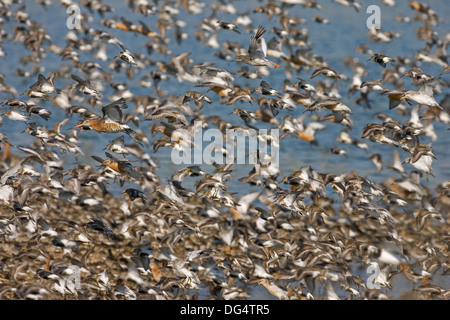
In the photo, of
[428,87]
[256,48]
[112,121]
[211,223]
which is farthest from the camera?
[211,223]

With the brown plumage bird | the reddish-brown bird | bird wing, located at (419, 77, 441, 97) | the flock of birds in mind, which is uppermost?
the brown plumage bird

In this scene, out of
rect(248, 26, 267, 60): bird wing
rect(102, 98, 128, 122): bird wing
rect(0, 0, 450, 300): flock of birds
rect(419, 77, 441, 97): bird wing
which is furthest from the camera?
rect(248, 26, 267, 60): bird wing

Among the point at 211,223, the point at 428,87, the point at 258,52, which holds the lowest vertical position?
the point at 211,223

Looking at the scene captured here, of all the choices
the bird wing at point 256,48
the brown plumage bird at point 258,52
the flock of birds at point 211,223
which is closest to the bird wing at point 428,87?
the flock of birds at point 211,223

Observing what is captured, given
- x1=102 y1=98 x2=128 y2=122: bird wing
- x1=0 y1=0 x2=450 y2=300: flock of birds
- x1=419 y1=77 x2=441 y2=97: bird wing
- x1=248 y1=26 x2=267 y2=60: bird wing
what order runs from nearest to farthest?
x1=0 y1=0 x2=450 y2=300: flock of birds
x1=102 y1=98 x2=128 y2=122: bird wing
x1=419 y1=77 x2=441 y2=97: bird wing
x1=248 y1=26 x2=267 y2=60: bird wing

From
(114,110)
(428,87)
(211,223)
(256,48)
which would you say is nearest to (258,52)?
(256,48)

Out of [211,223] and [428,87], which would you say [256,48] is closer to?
[428,87]

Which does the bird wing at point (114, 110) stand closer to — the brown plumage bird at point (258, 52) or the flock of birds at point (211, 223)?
the flock of birds at point (211, 223)

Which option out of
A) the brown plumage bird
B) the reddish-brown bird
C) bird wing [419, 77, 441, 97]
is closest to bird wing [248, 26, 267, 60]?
the brown plumage bird

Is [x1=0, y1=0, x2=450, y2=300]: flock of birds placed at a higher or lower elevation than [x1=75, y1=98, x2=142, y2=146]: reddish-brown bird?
lower

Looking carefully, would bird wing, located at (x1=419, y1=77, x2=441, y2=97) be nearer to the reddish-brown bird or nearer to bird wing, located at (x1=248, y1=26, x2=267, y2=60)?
bird wing, located at (x1=248, y1=26, x2=267, y2=60)

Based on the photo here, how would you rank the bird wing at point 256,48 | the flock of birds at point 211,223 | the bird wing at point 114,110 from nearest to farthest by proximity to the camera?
the flock of birds at point 211,223
the bird wing at point 114,110
the bird wing at point 256,48

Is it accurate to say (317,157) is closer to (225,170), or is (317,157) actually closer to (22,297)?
(225,170)

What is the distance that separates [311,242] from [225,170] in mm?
1966
